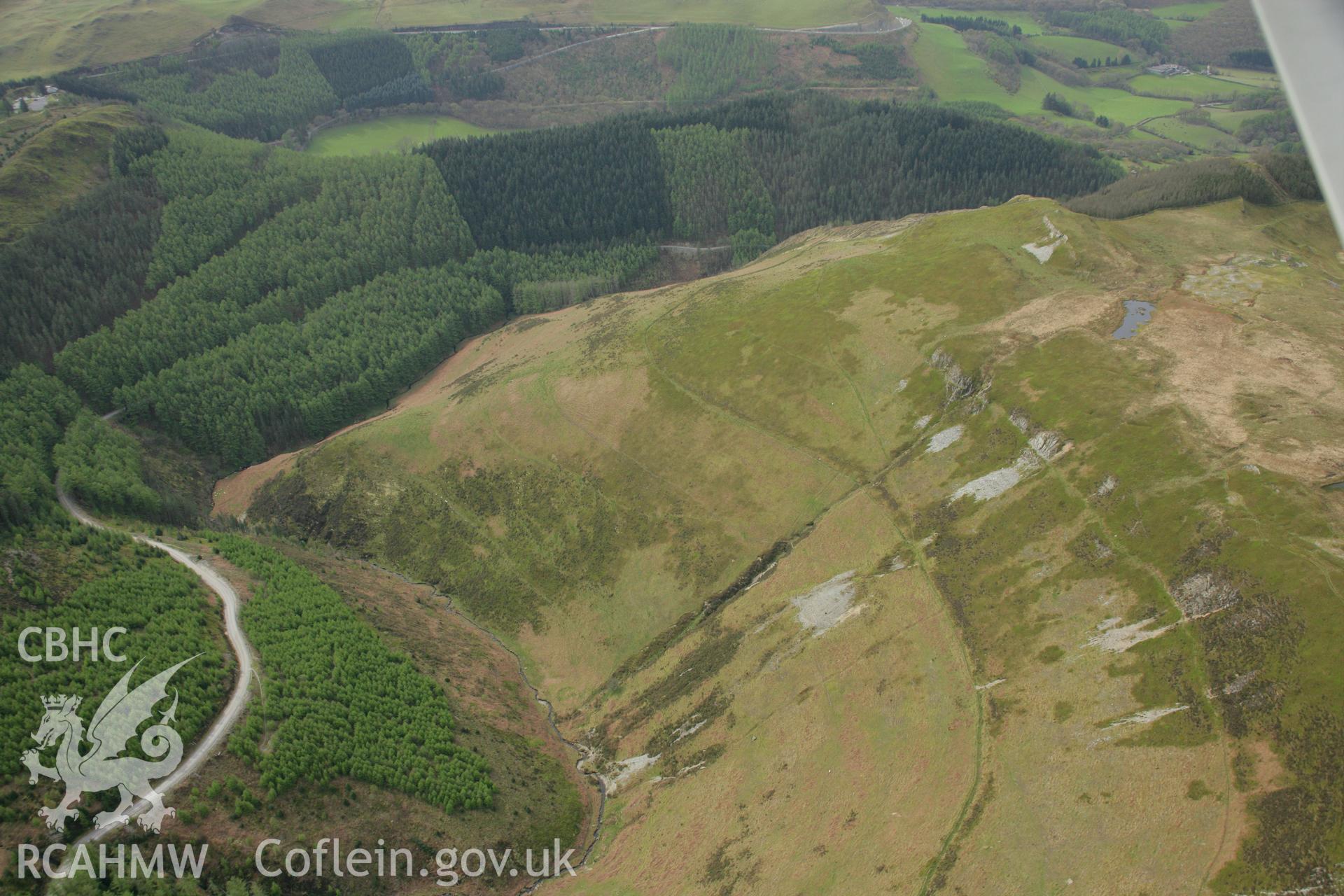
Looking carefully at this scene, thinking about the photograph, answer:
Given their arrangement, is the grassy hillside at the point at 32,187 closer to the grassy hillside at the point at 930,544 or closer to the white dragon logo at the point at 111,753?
the grassy hillside at the point at 930,544

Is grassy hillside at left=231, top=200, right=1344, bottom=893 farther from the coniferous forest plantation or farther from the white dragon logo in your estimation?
the white dragon logo

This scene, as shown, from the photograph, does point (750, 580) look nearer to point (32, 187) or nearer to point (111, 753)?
point (111, 753)

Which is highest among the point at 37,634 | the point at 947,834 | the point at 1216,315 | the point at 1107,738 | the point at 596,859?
the point at 37,634

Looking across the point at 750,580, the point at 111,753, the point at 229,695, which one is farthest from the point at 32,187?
the point at 750,580

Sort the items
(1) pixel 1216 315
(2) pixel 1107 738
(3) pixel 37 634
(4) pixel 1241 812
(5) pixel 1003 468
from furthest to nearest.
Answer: (1) pixel 1216 315, (5) pixel 1003 468, (3) pixel 37 634, (2) pixel 1107 738, (4) pixel 1241 812

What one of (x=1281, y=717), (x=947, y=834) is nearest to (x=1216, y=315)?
(x=1281, y=717)

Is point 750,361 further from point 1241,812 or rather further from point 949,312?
point 1241,812

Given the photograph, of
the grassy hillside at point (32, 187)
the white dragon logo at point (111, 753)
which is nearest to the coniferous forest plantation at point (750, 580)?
the white dragon logo at point (111, 753)
